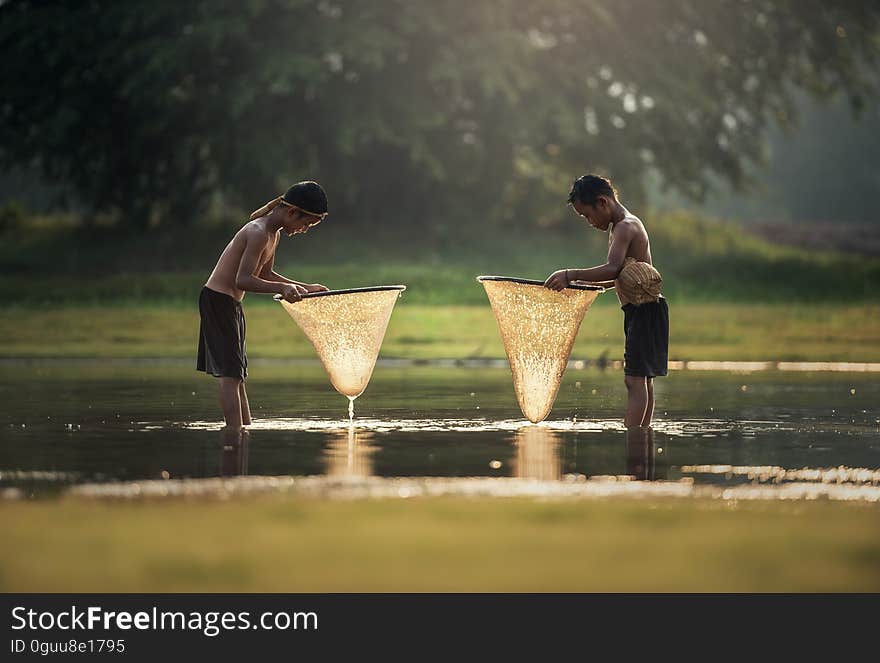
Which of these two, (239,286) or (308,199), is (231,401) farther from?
(308,199)

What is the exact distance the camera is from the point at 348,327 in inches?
484

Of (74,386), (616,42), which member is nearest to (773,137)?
(616,42)

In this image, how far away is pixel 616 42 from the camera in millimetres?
40312

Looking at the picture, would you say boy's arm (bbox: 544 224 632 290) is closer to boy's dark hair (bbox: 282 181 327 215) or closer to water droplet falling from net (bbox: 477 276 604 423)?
water droplet falling from net (bbox: 477 276 604 423)

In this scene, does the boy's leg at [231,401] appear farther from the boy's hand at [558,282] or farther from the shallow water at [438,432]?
the boy's hand at [558,282]

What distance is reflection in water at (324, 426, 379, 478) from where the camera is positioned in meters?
9.40

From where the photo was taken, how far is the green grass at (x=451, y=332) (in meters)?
23.6

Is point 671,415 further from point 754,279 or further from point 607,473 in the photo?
point 754,279

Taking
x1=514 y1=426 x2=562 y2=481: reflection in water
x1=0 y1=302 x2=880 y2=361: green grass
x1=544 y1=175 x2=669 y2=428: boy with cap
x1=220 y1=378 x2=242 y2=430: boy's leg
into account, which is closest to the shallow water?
x1=514 y1=426 x2=562 y2=481: reflection in water

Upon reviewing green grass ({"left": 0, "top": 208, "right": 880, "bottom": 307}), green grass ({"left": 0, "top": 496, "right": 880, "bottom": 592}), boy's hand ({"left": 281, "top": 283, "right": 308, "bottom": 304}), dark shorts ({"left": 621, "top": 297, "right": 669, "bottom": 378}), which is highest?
green grass ({"left": 0, "top": 208, "right": 880, "bottom": 307})

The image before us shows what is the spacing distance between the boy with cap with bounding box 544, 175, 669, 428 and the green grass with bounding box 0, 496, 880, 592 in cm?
342

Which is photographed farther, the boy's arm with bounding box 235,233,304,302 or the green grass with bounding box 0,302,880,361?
the green grass with bounding box 0,302,880,361

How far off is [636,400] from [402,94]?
88.4 ft

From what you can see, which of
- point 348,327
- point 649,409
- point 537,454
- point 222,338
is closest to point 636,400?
point 649,409
